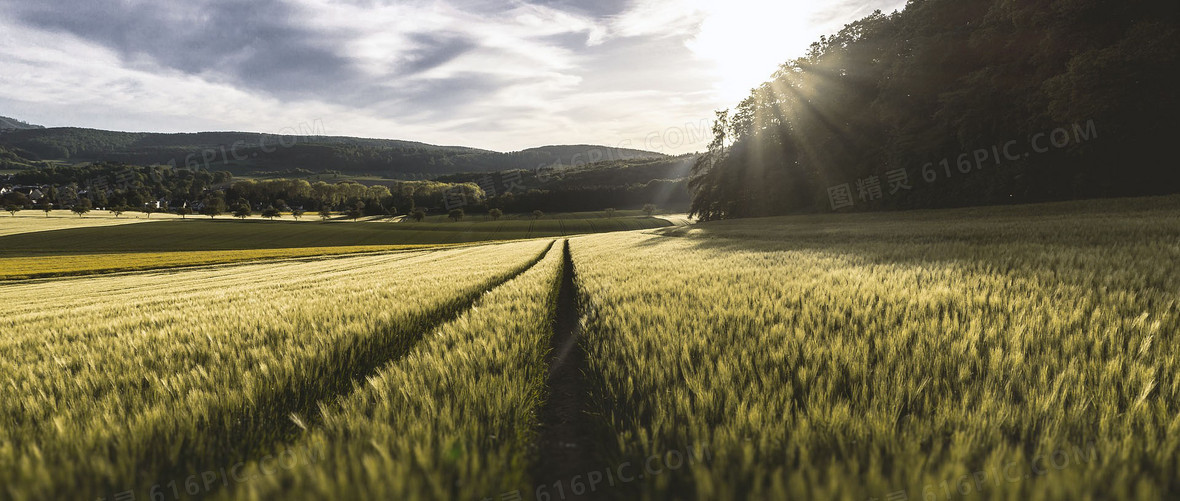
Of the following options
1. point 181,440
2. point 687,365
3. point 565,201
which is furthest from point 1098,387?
point 565,201

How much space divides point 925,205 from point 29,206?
179976mm

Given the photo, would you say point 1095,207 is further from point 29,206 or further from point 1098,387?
point 29,206

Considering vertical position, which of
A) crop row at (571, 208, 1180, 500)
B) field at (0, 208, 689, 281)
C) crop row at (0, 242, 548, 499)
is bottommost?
field at (0, 208, 689, 281)

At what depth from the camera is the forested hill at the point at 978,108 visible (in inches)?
626

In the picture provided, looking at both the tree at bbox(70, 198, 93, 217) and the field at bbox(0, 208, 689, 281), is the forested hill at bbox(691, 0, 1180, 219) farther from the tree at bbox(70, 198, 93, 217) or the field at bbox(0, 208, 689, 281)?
the tree at bbox(70, 198, 93, 217)

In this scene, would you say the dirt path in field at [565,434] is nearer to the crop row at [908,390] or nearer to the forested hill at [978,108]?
the crop row at [908,390]

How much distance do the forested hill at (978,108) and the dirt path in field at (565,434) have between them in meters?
22.7

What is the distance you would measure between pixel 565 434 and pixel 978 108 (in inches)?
1134

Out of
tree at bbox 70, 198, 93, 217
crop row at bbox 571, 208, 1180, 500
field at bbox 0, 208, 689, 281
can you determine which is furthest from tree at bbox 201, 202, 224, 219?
crop row at bbox 571, 208, 1180, 500

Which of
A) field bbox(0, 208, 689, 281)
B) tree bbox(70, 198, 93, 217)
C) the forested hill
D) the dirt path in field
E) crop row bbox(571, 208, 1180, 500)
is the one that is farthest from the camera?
tree bbox(70, 198, 93, 217)

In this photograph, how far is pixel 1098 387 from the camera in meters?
1.53

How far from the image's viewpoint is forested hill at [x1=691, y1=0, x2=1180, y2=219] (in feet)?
52.1

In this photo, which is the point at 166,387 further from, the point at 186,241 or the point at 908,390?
the point at 186,241

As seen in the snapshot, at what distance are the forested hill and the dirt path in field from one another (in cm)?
2271
